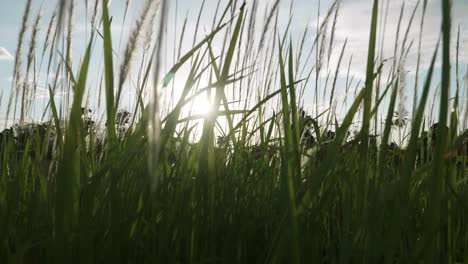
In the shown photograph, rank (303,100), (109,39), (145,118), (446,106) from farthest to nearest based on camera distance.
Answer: (303,100) → (145,118) → (109,39) → (446,106)

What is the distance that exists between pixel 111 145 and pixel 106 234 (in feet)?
0.70

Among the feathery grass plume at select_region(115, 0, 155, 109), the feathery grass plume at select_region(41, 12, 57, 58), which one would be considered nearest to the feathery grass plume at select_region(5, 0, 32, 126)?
the feathery grass plume at select_region(41, 12, 57, 58)

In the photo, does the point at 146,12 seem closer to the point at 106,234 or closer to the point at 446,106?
the point at 106,234

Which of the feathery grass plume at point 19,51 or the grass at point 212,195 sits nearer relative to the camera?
the grass at point 212,195

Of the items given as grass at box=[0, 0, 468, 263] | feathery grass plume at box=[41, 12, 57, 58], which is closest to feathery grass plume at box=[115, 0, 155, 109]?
grass at box=[0, 0, 468, 263]

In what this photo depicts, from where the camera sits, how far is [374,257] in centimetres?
77

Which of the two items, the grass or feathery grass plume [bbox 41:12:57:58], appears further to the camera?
feathery grass plume [bbox 41:12:57:58]

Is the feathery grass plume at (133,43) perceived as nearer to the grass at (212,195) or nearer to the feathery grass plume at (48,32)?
the grass at (212,195)

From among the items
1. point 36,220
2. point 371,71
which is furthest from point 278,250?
point 36,220

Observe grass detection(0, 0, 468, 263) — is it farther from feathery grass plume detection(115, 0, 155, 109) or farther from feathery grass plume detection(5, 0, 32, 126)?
feathery grass plume detection(5, 0, 32, 126)

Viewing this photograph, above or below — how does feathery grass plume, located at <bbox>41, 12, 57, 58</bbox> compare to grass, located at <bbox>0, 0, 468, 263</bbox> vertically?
above

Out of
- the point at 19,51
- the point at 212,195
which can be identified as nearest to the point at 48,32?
the point at 19,51

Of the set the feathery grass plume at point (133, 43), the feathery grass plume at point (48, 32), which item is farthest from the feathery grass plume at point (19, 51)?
the feathery grass plume at point (133, 43)

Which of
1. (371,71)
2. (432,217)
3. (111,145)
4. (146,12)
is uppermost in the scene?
(146,12)
